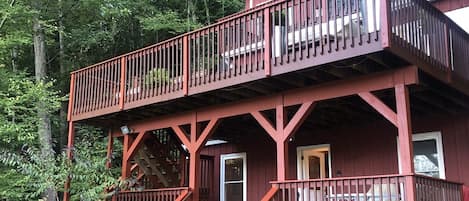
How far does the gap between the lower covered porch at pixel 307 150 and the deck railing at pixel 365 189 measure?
0.01m

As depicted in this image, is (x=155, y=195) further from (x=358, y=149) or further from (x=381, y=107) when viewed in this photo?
(x=381, y=107)

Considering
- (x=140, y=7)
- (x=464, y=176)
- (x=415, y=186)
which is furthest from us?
(x=140, y=7)

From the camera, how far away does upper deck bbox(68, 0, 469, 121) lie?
6312mm

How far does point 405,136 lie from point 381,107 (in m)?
0.52

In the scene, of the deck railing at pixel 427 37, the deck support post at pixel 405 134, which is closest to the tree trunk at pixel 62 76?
the deck railing at pixel 427 37

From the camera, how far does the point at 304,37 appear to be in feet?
24.0

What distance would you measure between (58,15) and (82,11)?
0.79 metres

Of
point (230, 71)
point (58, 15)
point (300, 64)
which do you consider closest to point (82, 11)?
point (58, 15)

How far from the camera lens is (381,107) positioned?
260 inches

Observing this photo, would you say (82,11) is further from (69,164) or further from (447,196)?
(447,196)

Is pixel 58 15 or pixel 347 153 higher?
pixel 58 15

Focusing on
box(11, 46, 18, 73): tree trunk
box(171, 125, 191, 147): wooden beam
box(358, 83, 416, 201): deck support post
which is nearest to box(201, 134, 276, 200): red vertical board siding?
box(171, 125, 191, 147): wooden beam

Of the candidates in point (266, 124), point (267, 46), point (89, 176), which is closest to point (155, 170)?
point (89, 176)

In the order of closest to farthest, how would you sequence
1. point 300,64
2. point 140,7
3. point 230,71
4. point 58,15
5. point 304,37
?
1. point 300,64
2. point 304,37
3. point 230,71
4. point 58,15
5. point 140,7
